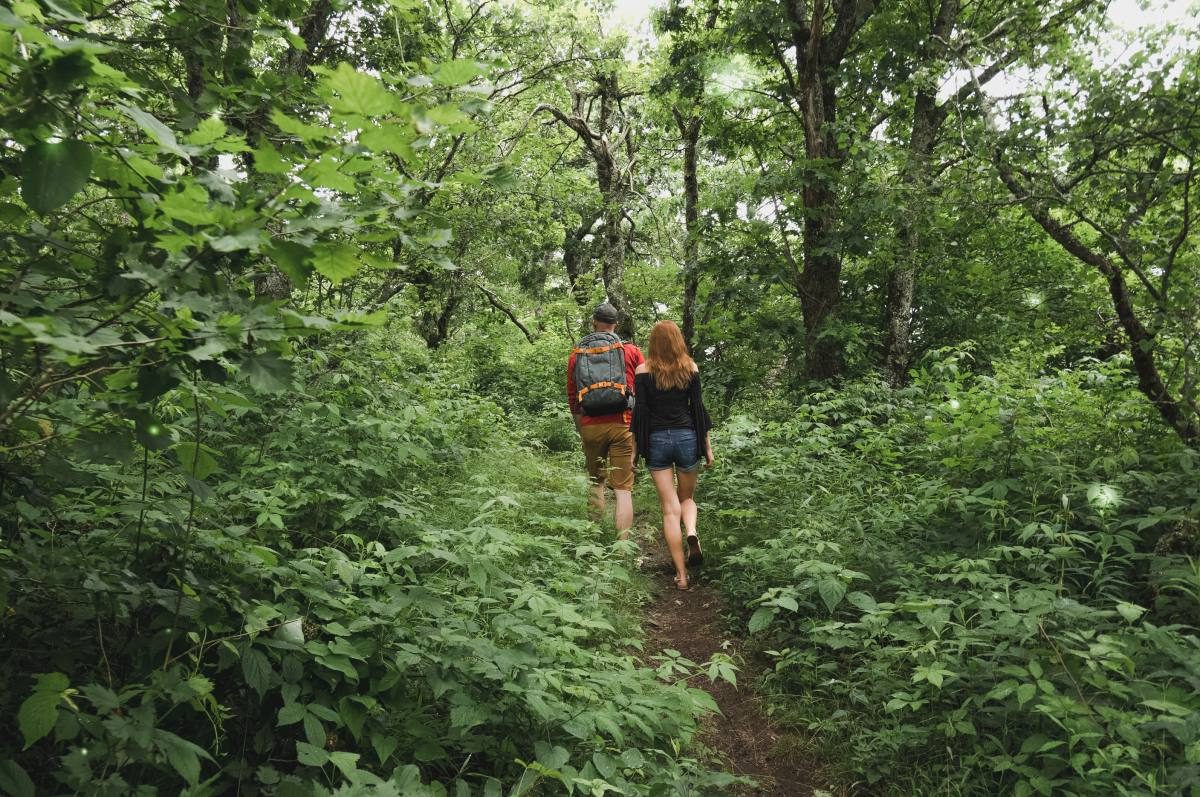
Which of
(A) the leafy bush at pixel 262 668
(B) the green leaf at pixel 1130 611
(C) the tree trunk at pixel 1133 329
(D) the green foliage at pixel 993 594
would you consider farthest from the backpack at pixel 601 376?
(B) the green leaf at pixel 1130 611

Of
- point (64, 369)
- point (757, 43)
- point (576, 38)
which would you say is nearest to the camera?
point (64, 369)

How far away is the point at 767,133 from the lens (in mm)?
10930

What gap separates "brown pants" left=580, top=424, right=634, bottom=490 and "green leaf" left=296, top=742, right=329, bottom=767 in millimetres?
4372

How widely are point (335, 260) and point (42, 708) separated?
1505mm

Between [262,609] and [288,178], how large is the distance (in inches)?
62.3

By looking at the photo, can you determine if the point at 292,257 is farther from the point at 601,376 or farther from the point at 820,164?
the point at 820,164

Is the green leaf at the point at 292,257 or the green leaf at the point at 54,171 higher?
the green leaf at the point at 54,171

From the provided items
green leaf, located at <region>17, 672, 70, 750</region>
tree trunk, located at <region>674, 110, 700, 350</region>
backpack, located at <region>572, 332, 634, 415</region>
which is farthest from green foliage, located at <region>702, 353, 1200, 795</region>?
tree trunk, located at <region>674, 110, 700, 350</region>

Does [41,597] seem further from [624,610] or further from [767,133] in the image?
[767,133]

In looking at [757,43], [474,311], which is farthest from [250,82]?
[474,311]

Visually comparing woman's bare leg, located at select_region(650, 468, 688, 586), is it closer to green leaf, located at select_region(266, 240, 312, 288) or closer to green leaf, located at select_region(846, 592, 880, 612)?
green leaf, located at select_region(846, 592, 880, 612)

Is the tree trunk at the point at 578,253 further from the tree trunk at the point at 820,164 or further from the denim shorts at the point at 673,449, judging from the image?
the denim shorts at the point at 673,449

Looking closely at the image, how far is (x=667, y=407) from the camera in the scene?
230 inches

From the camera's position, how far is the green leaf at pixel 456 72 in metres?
1.67
